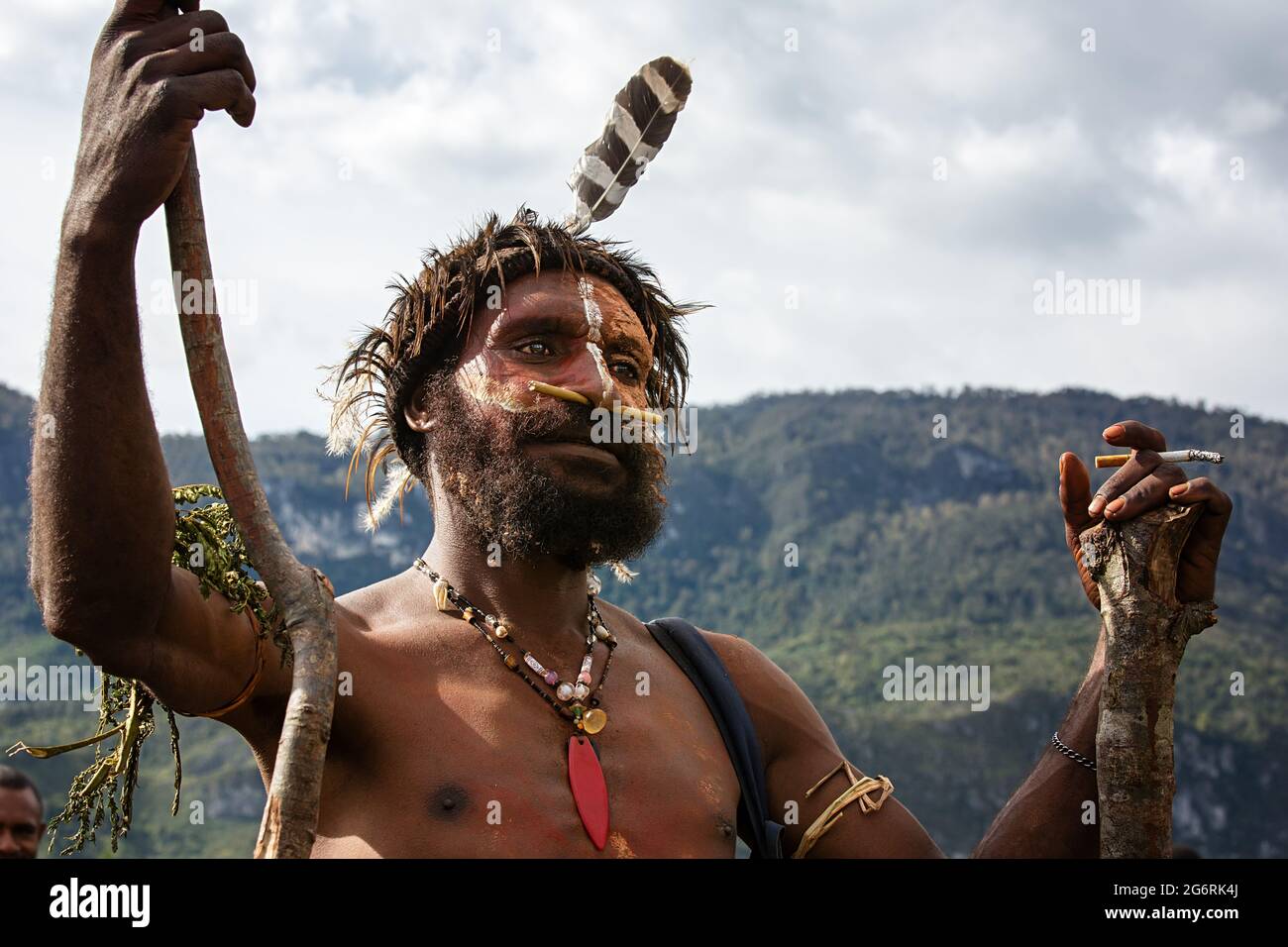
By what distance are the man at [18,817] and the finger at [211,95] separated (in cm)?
464

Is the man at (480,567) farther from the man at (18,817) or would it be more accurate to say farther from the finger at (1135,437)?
the man at (18,817)

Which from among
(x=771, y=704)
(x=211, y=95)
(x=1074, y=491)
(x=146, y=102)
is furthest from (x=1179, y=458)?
(x=146, y=102)

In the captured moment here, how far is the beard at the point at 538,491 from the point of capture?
3.89m

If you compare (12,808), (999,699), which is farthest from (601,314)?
(999,699)

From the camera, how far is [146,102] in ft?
9.46

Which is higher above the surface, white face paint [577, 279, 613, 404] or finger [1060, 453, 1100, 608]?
white face paint [577, 279, 613, 404]

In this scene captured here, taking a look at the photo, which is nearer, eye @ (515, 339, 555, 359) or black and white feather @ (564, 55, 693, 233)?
eye @ (515, 339, 555, 359)

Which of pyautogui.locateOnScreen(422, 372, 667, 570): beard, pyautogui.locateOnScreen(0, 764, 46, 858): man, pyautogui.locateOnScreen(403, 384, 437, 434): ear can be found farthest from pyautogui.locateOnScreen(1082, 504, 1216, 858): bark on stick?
pyautogui.locateOnScreen(0, 764, 46, 858): man

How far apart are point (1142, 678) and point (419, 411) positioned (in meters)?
2.12

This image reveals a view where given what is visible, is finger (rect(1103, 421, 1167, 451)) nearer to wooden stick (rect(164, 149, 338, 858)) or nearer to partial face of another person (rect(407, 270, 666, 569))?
partial face of another person (rect(407, 270, 666, 569))

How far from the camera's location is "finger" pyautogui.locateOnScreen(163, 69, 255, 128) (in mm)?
2887

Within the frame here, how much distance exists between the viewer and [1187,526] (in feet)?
12.1

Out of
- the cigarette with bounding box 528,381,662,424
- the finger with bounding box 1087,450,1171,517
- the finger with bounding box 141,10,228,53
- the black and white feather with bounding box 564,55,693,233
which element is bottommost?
the finger with bounding box 1087,450,1171,517

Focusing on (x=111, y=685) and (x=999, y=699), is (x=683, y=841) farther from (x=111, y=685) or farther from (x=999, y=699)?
(x=999, y=699)
